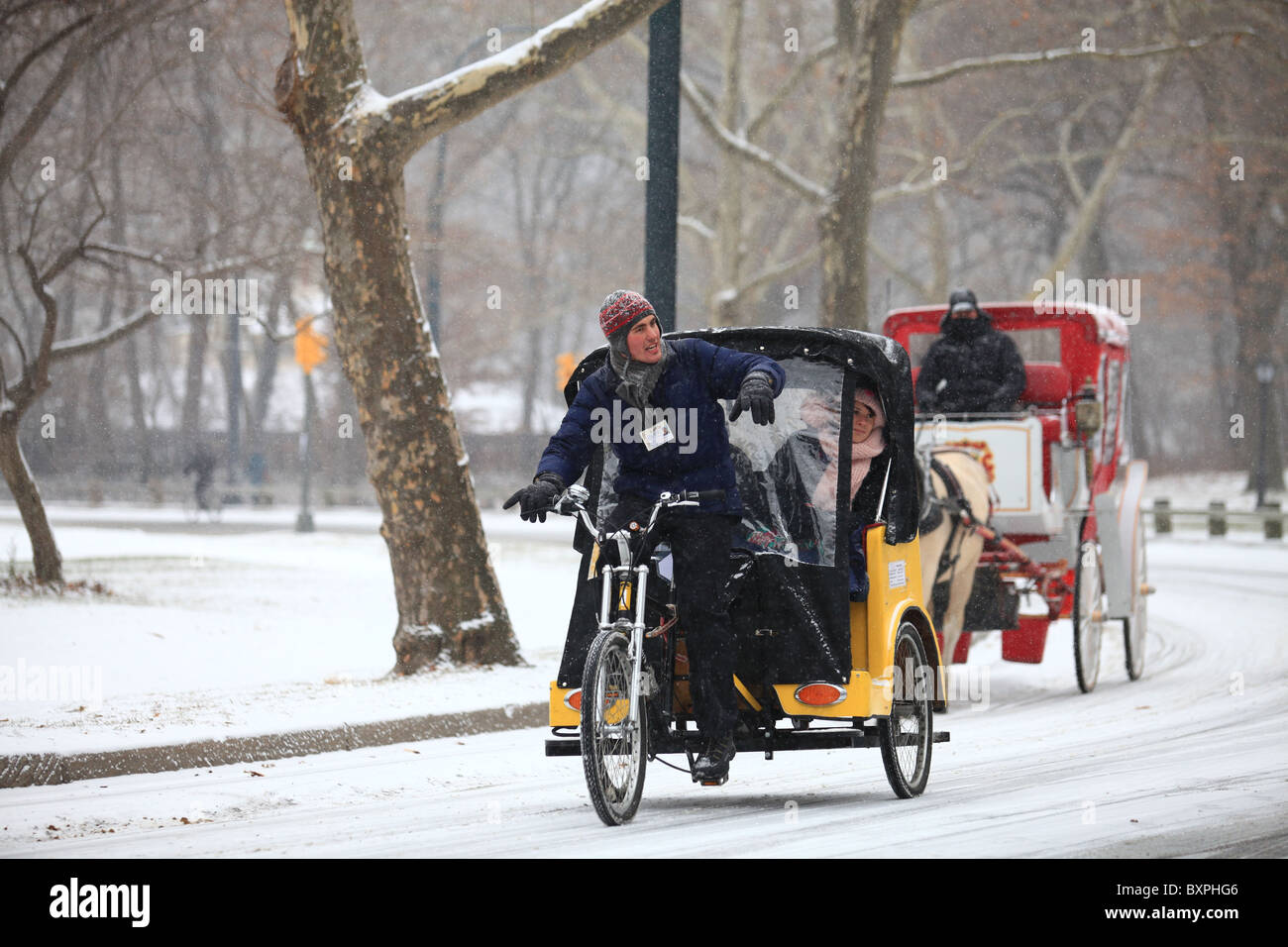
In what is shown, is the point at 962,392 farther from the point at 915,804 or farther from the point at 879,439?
the point at 915,804

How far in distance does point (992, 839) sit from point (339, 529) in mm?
29116

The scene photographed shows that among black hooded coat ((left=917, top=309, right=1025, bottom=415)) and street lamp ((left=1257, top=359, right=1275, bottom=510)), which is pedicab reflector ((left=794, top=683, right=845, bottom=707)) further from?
street lamp ((left=1257, top=359, right=1275, bottom=510))

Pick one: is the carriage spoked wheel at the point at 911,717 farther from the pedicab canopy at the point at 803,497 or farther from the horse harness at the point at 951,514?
the horse harness at the point at 951,514

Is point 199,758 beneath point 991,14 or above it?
beneath

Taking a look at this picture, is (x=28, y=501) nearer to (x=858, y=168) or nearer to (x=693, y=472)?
(x=858, y=168)

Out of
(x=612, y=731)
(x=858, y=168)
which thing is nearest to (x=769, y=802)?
(x=612, y=731)

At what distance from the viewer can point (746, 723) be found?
289 inches

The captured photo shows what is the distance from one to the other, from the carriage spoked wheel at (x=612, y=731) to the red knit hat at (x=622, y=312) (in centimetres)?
118

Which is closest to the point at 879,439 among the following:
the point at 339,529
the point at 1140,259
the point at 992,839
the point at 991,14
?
the point at 992,839

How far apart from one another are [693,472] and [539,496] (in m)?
0.65

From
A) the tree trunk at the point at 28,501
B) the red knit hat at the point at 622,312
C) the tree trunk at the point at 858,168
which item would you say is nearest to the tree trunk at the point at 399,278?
the red knit hat at the point at 622,312

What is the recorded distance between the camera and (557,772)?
865 cm

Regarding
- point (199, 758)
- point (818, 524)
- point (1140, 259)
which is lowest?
point (199, 758)
